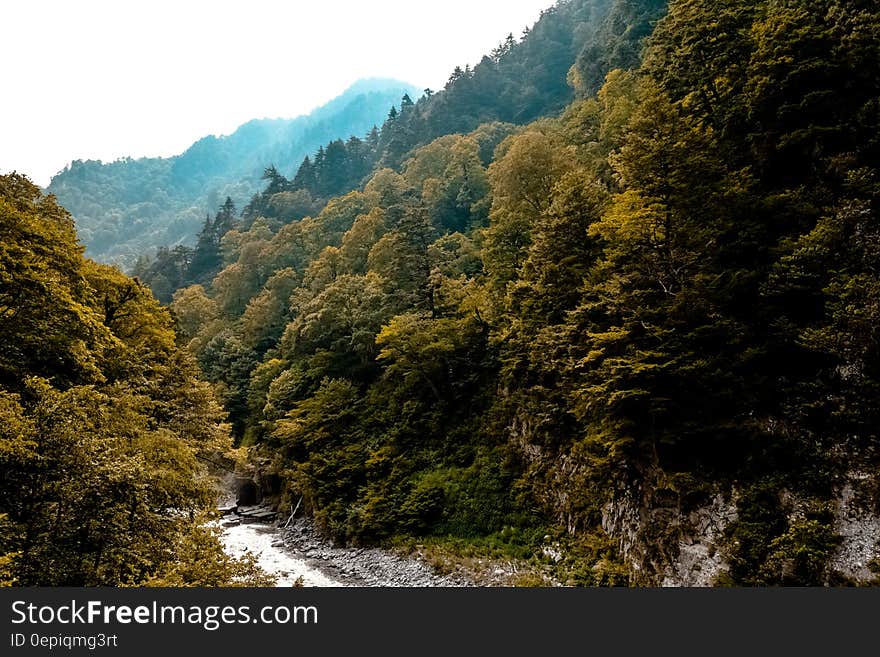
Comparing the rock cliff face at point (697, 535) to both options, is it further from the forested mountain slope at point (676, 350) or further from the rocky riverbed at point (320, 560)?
the rocky riverbed at point (320, 560)

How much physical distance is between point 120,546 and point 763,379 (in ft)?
47.0

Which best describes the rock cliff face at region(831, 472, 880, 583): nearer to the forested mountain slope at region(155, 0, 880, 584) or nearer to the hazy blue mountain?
the forested mountain slope at region(155, 0, 880, 584)

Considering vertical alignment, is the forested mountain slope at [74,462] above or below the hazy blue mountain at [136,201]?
below

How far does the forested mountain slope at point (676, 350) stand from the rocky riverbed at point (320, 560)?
3.96ft

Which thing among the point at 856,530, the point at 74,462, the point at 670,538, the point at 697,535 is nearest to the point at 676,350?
the point at 697,535

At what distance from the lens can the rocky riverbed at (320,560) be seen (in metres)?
17.1

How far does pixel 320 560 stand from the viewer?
20.9m

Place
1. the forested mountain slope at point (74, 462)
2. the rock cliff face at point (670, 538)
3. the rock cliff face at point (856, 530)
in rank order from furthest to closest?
the rock cliff face at point (670, 538) < the rock cliff face at point (856, 530) < the forested mountain slope at point (74, 462)

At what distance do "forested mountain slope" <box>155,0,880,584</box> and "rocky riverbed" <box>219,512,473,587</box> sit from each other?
3.96 feet

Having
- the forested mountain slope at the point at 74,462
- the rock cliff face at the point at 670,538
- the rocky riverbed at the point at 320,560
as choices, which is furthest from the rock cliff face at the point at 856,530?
the forested mountain slope at the point at 74,462

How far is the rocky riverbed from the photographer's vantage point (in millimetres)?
17125

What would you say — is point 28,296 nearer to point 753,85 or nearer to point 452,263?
point 753,85

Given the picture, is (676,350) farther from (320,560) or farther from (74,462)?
(320,560)

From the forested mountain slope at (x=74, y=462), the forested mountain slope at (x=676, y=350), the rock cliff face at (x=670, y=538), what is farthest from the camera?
the rock cliff face at (x=670, y=538)
